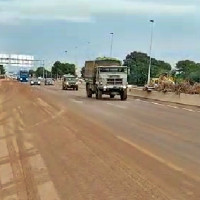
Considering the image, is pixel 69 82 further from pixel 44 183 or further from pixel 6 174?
pixel 44 183

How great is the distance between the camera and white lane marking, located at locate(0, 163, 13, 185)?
9.40 meters

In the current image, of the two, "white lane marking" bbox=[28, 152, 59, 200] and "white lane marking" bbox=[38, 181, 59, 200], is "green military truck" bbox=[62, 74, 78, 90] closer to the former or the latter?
"white lane marking" bbox=[28, 152, 59, 200]

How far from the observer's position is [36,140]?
1530cm

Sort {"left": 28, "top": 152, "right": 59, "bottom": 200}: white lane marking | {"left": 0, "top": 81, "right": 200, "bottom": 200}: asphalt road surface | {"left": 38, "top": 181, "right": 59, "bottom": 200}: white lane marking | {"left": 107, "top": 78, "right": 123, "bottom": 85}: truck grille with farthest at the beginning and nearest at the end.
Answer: {"left": 107, "top": 78, "right": 123, "bottom": 85}: truck grille, {"left": 0, "top": 81, "right": 200, "bottom": 200}: asphalt road surface, {"left": 28, "top": 152, "right": 59, "bottom": 200}: white lane marking, {"left": 38, "top": 181, "right": 59, "bottom": 200}: white lane marking

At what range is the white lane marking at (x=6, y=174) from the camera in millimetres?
9398

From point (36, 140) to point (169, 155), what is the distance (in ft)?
13.7

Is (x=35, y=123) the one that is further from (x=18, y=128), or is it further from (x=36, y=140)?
(x=36, y=140)

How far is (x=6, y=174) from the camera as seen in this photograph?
9930 mm

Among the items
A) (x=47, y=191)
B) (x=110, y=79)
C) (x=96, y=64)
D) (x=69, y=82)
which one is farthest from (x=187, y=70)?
(x=47, y=191)

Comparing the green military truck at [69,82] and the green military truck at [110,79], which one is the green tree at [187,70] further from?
the green military truck at [110,79]

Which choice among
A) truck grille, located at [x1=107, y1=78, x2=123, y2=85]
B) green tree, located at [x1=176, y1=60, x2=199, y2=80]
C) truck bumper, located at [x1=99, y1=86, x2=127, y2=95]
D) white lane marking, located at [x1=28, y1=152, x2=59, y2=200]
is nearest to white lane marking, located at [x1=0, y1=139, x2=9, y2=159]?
white lane marking, located at [x1=28, y1=152, x2=59, y2=200]

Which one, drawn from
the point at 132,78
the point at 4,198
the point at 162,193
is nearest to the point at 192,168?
the point at 162,193

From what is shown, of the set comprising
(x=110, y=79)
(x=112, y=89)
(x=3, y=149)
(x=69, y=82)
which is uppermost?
(x=3, y=149)

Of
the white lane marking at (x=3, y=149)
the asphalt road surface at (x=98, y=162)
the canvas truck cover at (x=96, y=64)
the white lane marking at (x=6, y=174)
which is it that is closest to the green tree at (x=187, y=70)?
the canvas truck cover at (x=96, y=64)
